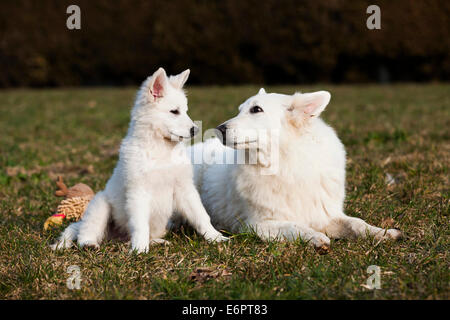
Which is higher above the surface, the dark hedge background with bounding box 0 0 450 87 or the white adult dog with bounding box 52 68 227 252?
the dark hedge background with bounding box 0 0 450 87

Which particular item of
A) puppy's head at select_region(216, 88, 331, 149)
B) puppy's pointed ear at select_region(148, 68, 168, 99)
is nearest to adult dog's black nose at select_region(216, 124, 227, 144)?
puppy's head at select_region(216, 88, 331, 149)

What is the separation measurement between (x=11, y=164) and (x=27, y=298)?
13.8 ft

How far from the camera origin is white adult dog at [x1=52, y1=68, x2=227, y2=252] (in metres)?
3.58

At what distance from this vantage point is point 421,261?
2.95 m

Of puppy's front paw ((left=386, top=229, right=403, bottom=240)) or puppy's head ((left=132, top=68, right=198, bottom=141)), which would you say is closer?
puppy's front paw ((left=386, top=229, right=403, bottom=240))

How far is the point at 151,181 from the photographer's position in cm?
362

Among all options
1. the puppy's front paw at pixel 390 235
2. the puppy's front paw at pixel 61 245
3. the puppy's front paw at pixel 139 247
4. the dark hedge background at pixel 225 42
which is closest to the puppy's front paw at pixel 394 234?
the puppy's front paw at pixel 390 235

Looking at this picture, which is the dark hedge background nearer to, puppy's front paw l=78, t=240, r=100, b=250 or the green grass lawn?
the green grass lawn

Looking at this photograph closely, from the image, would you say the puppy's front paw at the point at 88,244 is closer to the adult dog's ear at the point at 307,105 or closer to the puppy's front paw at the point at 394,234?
the adult dog's ear at the point at 307,105

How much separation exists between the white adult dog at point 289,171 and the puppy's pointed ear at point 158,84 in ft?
1.79

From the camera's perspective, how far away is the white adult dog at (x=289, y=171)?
3572mm

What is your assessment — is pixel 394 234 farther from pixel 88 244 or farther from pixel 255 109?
pixel 88 244
